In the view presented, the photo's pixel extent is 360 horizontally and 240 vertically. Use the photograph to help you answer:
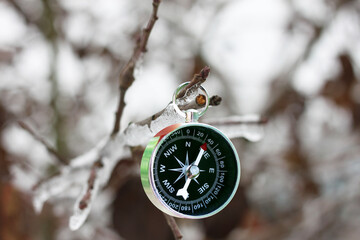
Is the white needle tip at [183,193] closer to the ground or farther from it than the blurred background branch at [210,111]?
closer to the ground

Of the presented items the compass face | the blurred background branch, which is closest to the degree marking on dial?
the compass face

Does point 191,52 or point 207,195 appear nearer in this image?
point 207,195

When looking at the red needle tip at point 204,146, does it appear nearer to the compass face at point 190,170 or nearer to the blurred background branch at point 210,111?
the compass face at point 190,170

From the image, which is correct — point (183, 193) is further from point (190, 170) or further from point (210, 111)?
point (210, 111)

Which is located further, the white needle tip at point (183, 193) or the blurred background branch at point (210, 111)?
the blurred background branch at point (210, 111)

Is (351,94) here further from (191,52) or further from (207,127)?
(207,127)

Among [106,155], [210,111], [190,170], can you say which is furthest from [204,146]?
[210,111]

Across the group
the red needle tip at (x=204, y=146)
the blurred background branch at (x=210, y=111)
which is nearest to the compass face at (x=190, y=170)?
the red needle tip at (x=204, y=146)

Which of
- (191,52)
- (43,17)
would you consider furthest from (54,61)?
(191,52)

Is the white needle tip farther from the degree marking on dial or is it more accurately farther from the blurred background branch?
the blurred background branch
